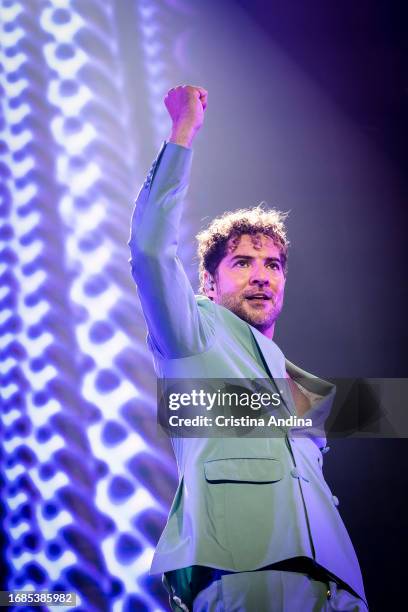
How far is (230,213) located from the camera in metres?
2.16

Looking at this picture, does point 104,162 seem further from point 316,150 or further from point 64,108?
point 316,150

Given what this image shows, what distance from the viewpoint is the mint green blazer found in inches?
45.7

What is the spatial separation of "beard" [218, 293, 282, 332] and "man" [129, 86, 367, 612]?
19 cm

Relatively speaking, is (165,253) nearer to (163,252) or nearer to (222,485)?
(163,252)

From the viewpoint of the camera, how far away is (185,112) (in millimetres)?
1319

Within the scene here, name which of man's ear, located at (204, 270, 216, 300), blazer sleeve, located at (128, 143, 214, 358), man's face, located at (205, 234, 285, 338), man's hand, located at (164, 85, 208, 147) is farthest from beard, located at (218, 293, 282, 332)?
man's hand, located at (164, 85, 208, 147)

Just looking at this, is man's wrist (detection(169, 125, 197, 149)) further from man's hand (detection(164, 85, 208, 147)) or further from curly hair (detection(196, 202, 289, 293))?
curly hair (detection(196, 202, 289, 293))

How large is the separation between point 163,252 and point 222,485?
43cm

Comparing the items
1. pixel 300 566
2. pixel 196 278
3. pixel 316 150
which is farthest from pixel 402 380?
pixel 300 566

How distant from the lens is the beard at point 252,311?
1628 millimetres

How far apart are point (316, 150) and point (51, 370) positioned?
1164mm
